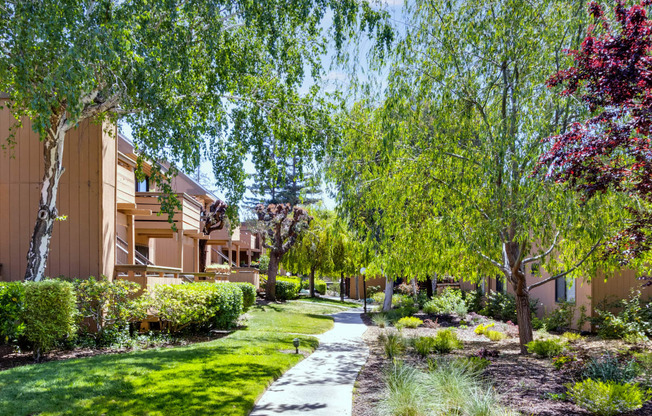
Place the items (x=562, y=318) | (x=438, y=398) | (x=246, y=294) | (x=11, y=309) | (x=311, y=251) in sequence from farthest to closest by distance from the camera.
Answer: (x=311, y=251) → (x=246, y=294) → (x=562, y=318) → (x=11, y=309) → (x=438, y=398)

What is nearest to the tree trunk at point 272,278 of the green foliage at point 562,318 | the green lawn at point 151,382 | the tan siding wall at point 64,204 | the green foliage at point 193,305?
the green foliage at point 193,305

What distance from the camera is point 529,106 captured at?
9016 millimetres

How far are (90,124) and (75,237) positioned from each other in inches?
99.6

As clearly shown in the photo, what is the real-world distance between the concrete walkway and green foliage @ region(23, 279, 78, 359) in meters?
4.07

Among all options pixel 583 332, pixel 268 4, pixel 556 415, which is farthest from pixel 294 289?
pixel 556 415

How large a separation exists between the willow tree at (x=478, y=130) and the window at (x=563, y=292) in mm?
6099

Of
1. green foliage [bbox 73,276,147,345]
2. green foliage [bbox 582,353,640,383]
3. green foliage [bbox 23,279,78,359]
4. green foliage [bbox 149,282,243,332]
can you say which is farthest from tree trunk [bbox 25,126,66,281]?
green foliage [bbox 582,353,640,383]

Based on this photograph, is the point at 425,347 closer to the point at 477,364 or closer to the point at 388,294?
the point at 477,364

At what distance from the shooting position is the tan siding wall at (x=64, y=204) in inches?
464

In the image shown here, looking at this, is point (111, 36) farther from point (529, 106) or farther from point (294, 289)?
point (294, 289)

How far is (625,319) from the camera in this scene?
42.2ft

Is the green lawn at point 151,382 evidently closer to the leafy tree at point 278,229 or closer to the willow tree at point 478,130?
the willow tree at point 478,130

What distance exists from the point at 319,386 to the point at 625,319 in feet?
28.9

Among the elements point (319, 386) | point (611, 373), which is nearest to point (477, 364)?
point (611, 373)
